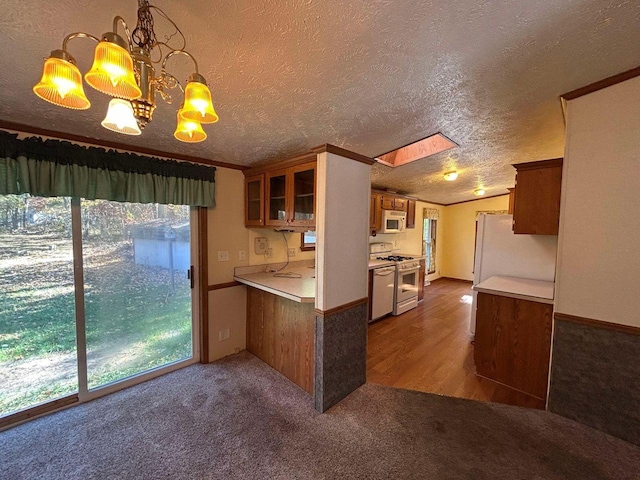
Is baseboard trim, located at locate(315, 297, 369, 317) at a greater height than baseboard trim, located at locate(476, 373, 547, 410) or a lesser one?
greater

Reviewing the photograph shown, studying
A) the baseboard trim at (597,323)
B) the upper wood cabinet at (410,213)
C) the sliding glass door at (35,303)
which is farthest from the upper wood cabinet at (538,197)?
the sliding glass door at (35,303)

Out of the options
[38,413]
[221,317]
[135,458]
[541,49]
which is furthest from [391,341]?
[38,413]

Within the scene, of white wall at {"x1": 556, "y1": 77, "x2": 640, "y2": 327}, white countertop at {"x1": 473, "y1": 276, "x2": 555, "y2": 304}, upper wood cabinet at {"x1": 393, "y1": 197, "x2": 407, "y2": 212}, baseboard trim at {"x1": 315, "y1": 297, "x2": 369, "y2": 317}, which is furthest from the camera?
upper wood cabinet at {"x1": 393, "y1": 197, "x2": 407, "y2": 212}

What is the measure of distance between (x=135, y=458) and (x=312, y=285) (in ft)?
5.41

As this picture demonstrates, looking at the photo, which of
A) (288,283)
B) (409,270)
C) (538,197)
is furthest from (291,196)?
(409,270)

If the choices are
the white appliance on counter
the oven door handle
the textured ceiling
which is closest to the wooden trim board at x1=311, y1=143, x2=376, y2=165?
the textured ceiling

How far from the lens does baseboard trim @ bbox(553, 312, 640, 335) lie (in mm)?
1692

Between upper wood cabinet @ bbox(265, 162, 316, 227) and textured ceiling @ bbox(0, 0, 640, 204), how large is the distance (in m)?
0.32

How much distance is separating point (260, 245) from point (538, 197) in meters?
2.85

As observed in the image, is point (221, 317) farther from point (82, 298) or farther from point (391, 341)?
point (391, 341)

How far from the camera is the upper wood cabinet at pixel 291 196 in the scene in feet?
7.28

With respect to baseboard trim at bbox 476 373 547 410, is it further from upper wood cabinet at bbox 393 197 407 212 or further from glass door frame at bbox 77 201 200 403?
upper wood cabinet at bbox 393 197 407 212

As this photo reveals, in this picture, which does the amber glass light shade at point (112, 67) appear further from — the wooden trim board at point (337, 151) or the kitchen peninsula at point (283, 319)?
the kitchen peninsula at point (283, 319)

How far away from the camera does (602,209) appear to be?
1.78 meters
